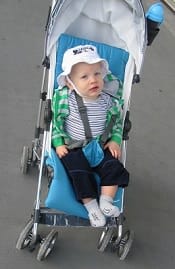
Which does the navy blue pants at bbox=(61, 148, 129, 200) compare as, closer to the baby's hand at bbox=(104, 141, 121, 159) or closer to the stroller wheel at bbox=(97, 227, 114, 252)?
the baby's hand at bbox=(104, 141, 121, 159)

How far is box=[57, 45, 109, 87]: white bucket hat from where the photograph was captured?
324 cm

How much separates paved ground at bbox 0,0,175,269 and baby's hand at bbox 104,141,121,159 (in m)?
0.60

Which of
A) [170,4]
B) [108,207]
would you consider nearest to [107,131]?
[108,207]

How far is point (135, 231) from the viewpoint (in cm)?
372

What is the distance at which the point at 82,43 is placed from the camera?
3521 mm

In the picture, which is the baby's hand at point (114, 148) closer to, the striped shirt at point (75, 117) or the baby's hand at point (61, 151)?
the striped shirt at point (75, 117)

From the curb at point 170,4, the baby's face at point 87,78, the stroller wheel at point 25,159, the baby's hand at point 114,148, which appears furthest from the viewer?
the curb at point 170,4

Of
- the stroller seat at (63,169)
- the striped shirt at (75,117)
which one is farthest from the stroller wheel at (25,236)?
the striped shirt at (75,117)

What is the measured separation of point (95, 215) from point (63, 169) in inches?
13.1

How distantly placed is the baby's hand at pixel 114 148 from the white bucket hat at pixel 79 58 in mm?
448

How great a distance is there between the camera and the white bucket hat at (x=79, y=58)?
3.24 meters

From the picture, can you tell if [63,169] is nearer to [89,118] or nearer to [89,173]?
[89,173]

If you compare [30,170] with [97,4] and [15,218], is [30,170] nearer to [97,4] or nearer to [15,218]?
[15,218]

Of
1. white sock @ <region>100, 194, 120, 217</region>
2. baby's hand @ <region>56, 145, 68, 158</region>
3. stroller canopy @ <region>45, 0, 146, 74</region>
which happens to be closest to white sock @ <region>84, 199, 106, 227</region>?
white sock @ <region>100, 194, 120, 217</region>
